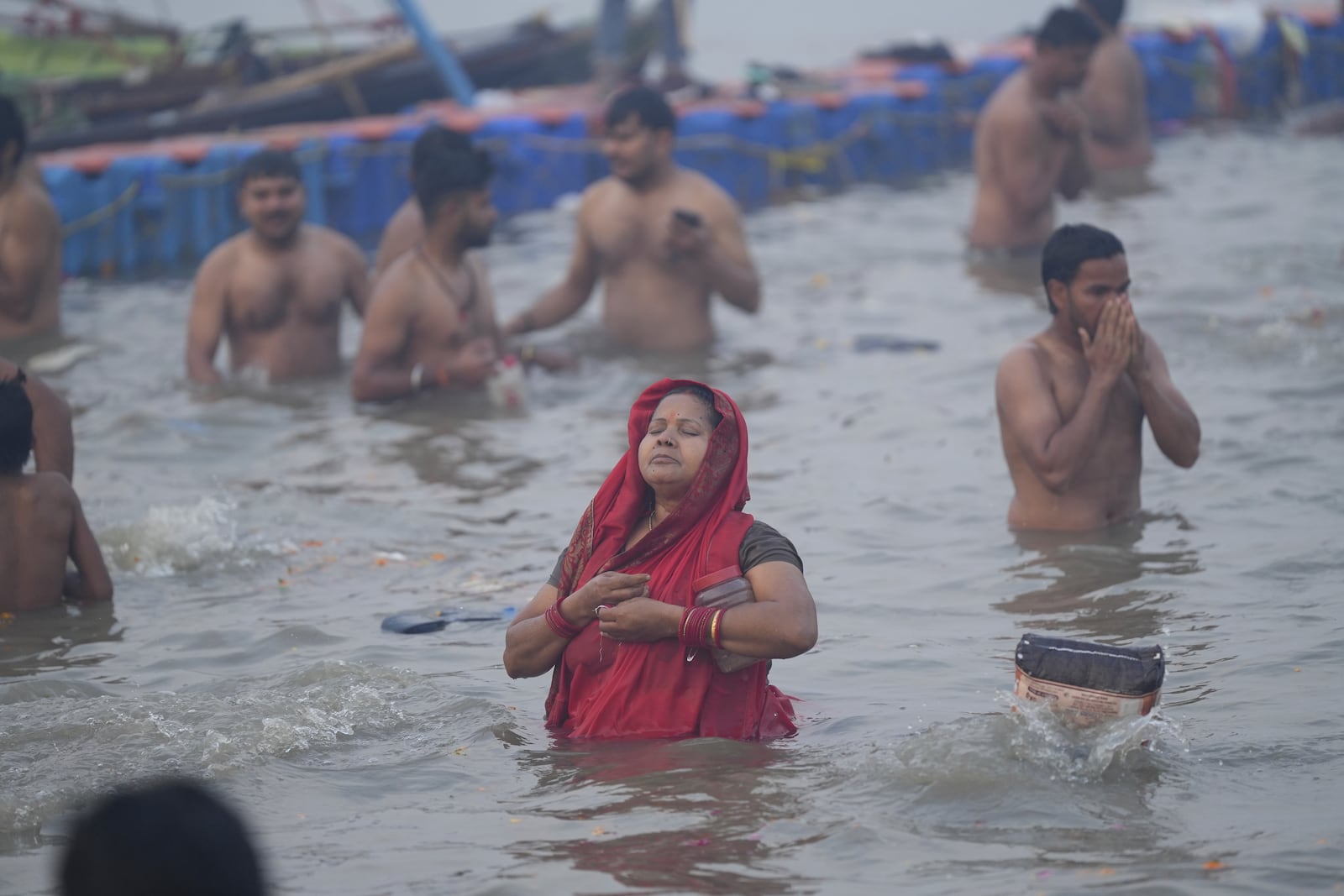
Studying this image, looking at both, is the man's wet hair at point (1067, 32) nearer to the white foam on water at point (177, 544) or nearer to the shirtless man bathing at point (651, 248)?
the shirtless man bathing at point (651, 248)

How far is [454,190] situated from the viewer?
8109 mm

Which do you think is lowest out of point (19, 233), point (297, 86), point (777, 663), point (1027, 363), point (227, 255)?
point (777, 663)

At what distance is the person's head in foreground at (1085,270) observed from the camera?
5.61 metres

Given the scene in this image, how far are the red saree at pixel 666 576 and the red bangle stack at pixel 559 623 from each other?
2.6 inches

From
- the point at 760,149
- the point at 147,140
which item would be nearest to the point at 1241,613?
the point at 760,149

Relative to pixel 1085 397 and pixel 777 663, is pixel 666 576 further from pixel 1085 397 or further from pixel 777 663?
pixel 1085 397

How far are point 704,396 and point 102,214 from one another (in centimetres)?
1018

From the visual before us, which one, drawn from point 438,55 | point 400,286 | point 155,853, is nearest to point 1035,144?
point 400,286

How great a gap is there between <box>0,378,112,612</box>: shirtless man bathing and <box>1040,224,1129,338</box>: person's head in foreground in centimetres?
333

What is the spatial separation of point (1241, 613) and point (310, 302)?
531cm

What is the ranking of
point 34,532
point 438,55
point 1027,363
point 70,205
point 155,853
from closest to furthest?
point 155,853, point 34,532, point 1027,363, point 70,205, point 438,55

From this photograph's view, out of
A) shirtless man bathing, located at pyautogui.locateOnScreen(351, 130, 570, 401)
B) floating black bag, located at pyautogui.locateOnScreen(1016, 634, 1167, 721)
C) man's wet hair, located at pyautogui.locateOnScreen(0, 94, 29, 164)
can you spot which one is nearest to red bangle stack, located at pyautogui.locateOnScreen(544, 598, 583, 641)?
floating black bag, located at pyautogui.locateOnScreen(1016, 634, 1167, 721)

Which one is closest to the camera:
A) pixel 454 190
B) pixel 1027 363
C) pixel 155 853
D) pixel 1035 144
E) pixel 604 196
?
pixel 155 853

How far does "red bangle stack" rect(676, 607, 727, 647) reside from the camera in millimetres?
3885
